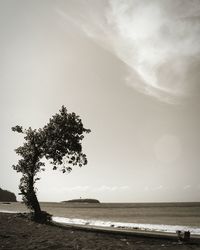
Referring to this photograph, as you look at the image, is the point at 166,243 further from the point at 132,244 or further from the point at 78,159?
the point at 78,159

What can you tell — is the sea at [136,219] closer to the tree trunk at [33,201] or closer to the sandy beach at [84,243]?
the tree trunk at [33,201]

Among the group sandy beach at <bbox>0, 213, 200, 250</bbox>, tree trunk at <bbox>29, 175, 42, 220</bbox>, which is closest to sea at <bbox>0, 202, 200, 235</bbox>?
tree trunk at <bbox>29, 175, 42, 220</bbox>

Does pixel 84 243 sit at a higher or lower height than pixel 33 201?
lower

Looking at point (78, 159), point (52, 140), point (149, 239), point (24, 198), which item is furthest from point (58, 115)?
point (149, 239)

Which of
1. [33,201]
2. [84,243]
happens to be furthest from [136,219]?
[84,243]

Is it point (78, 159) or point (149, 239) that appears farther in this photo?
point (78, 159)

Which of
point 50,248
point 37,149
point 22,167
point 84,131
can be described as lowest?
point 50,248

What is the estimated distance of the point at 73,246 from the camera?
1405cm

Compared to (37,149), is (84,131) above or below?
above

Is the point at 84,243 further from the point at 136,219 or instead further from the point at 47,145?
the point at 136,219

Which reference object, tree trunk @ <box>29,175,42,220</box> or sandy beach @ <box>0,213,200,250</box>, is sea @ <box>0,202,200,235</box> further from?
sandy beach @ <box>0,213,200,250</box>

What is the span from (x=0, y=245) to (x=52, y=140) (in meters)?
19.6

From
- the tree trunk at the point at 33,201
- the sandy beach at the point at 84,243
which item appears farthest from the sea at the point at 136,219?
the sandy beach at the point at 84,243

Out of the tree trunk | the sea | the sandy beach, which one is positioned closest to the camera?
the sandy beach
